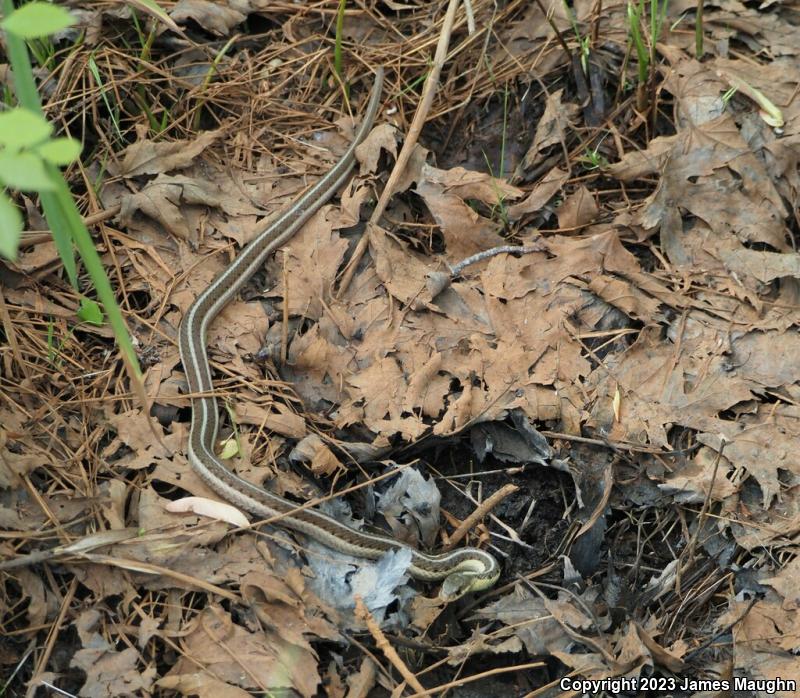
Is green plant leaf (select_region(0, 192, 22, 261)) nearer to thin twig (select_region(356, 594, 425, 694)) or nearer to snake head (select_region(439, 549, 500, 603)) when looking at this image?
thin twig (select_region(356, 594, 425, 694))

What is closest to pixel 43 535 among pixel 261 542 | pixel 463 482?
pixel 261 542

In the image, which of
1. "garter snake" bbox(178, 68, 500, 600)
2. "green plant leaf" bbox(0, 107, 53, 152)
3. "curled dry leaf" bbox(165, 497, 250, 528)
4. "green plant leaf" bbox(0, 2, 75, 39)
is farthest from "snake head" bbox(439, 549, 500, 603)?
"green plant leaf" bbox(0, 2, 75, 39)

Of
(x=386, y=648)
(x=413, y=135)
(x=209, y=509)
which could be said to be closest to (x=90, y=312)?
(x=209, y=509)

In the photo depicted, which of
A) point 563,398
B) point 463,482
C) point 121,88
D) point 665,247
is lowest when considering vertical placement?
point 463,482

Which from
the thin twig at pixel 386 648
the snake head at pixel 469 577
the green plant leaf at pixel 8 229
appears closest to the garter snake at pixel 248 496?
the snake head at pixel 469 577

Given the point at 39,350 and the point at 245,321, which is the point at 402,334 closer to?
the point at 245,321

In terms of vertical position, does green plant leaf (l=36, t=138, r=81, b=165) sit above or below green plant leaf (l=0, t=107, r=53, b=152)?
below

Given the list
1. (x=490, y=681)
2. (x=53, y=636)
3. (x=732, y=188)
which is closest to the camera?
(x=53, y=636)

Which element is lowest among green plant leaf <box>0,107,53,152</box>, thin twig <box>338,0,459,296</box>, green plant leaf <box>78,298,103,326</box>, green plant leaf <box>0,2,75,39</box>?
green plant leaf <box>78,298,103,326</box>
